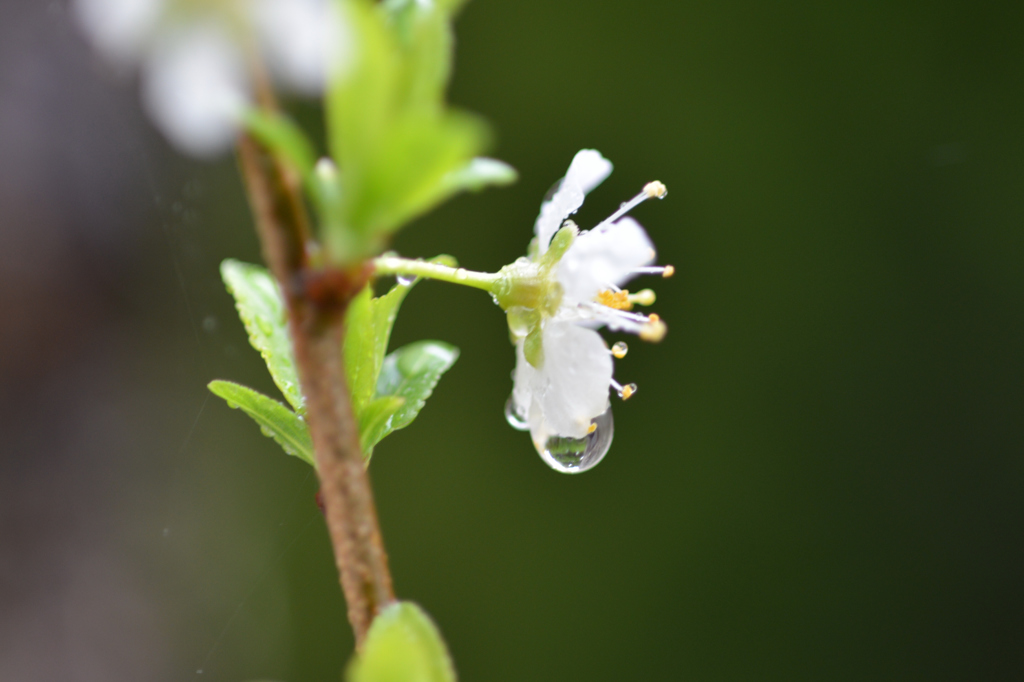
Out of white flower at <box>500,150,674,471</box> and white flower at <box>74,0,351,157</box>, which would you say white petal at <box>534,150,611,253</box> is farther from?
white flower at <box>74,0,351,157</box>

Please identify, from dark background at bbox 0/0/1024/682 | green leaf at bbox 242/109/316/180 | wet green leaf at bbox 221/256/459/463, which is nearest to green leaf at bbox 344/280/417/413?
wet green leaf at bbox 221/256/459/463

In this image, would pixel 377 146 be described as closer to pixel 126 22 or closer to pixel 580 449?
pixel 126 22

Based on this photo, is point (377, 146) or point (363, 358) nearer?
point (377, 146)

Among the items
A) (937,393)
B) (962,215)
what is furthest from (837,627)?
(962,215)

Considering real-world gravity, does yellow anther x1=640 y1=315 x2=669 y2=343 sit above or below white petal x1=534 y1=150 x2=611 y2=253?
below

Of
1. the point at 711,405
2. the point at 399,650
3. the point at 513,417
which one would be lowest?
the point at 399,650

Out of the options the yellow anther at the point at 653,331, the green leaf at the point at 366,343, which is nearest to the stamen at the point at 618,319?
the yellow anther at the point at 653,331

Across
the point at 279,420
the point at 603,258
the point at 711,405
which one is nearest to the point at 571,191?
the point at 603,258
